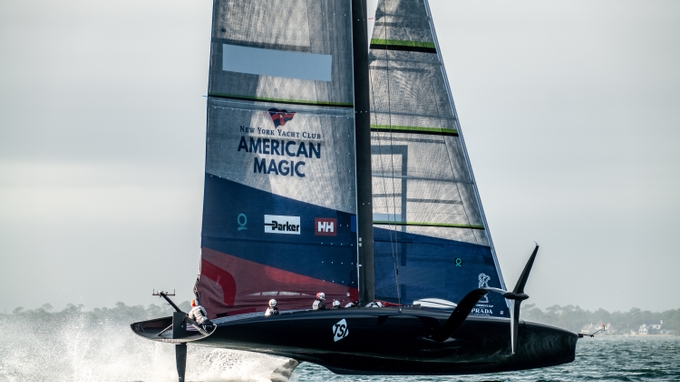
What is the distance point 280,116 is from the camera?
17922 mm

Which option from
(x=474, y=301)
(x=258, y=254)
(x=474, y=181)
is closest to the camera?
(x=474, y=301)

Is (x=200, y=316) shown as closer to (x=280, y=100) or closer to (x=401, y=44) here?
(x=280, y=100)

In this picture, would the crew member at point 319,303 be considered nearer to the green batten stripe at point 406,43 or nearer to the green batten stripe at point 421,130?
the green batten stripe at point 421,130

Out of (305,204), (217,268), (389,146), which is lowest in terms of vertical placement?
(217,268)

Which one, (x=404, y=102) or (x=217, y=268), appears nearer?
(x=217, y=268)

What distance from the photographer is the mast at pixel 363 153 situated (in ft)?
59.4

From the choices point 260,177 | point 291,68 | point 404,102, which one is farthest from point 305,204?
point 404,102

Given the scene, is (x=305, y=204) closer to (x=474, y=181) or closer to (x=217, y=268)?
(x=217, y=268)

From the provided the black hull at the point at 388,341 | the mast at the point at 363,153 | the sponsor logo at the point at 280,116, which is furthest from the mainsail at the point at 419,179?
the sponsor logo at the point at 280,116

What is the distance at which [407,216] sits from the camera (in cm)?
2014

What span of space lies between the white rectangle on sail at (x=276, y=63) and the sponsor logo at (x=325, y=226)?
7.77ft

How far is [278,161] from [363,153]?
1508mm

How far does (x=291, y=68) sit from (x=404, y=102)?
10.7 ft

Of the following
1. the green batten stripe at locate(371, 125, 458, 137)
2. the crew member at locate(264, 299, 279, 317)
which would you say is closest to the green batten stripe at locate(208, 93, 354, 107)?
the green batten stripe at locate(371, 125, 458, 137)
